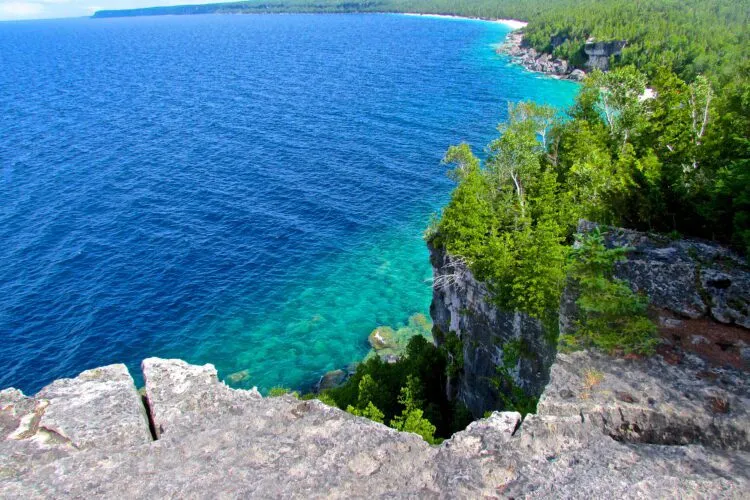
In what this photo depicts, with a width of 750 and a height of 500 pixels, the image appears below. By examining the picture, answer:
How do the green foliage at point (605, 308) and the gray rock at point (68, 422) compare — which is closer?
the gray rock at point (68, 422)

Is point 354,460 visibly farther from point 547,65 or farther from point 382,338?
point 547,65

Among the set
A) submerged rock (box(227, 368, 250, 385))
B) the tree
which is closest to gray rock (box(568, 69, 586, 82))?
the tree

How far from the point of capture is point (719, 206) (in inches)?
773

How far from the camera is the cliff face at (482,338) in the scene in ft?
92.9

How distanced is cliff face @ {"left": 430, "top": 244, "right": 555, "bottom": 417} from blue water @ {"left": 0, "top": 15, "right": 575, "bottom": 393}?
660 inches

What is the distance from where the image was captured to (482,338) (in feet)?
110

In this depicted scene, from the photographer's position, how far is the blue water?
51.3m

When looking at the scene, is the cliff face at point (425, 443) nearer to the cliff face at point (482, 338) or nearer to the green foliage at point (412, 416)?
the cliff face at point (482, 338)

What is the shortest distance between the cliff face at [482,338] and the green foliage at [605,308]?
28.0 feet

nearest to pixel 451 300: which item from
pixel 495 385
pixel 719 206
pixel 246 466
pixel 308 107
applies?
pixel 495 385

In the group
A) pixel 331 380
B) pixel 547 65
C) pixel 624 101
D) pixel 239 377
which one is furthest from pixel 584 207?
pixel 547 65

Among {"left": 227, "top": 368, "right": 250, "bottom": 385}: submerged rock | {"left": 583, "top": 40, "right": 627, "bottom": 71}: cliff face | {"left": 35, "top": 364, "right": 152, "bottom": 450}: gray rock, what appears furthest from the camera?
{"left": 583, "top": 40, "right": 627, "bottom": 71}: cliff face

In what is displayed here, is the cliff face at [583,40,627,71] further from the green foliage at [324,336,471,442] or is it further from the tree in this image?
the green foliage at [324,336,471,442]

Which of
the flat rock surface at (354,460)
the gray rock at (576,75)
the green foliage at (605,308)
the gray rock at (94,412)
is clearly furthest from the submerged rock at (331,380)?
the gray rock at (576,75)
